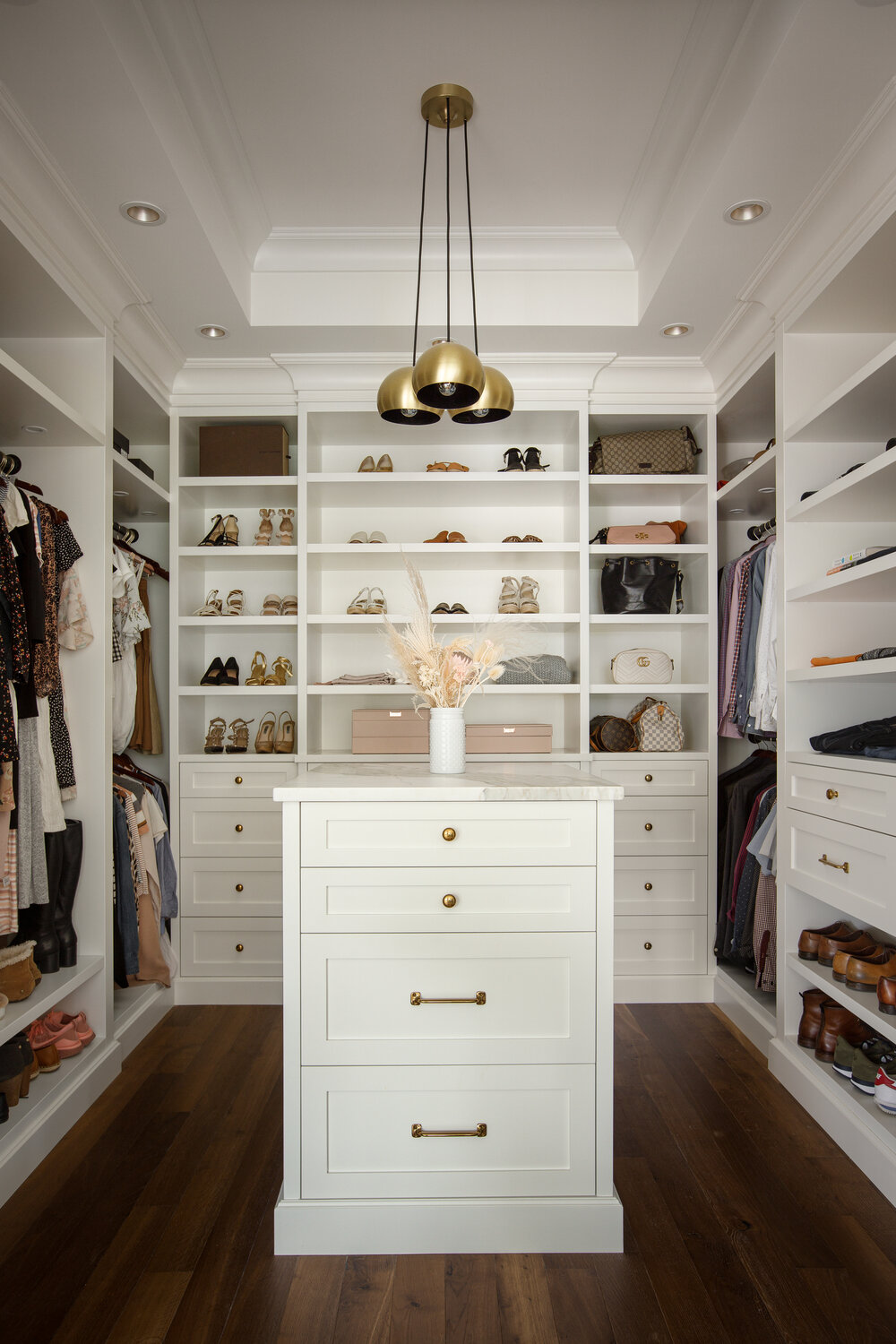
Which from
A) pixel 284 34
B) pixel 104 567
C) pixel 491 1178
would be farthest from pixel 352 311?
pixel 491 1178

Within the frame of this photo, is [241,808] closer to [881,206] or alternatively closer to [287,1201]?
[287,1201]

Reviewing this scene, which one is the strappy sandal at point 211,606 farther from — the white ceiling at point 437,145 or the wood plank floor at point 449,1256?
the wood plank floor at point 449,1256

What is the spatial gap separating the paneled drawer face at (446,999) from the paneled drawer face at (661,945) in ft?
5.77

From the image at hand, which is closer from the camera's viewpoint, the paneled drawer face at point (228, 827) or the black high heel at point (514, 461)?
the paneled drawer face at point (228, 827)

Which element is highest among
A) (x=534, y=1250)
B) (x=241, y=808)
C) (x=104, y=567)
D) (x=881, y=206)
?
(x=881, y=206)

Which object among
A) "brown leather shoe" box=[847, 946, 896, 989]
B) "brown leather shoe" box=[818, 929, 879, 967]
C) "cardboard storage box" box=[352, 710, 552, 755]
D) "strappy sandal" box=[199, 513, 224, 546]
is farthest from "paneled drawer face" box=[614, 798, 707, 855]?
"strappy sandal" box=[199, 513, 224, 546]

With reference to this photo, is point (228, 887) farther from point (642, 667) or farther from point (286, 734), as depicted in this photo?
point (642, 667)

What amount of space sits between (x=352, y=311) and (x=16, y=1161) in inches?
114

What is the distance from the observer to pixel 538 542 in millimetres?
3594

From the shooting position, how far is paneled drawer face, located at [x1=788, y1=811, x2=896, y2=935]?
223 centimetres

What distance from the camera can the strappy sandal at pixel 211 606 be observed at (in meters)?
3.76

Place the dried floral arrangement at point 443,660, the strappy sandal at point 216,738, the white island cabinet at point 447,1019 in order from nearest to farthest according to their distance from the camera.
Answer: the white island cabinet at point 447,1019
the dried floral arrangement at point 443,660
the strappy sandal at point 216,738

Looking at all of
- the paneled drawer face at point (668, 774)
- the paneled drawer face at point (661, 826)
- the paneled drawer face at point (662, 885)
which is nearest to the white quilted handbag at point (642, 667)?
the paneled drawer face at point (668, 774)

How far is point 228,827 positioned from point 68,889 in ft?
2.88
